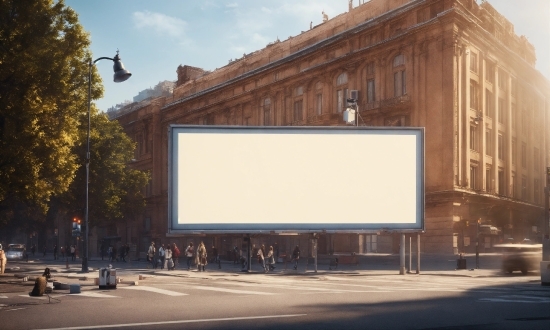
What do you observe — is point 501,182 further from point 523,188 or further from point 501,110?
point 501,110

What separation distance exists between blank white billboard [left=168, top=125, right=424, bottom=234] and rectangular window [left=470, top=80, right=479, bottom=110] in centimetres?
3412

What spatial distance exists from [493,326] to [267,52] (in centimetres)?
5983

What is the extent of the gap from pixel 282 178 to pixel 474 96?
37.0 meters

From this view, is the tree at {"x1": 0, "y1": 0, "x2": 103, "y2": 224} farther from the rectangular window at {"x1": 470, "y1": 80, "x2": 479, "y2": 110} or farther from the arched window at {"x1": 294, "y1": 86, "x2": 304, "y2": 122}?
the arched window at {"x1": 294, "y1": 86, "x2": 304, "y2": 122}

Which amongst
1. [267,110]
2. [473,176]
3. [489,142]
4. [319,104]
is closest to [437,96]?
[473,176]

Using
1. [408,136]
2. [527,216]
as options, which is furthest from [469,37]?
[408,136]

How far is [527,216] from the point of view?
64.0 meters

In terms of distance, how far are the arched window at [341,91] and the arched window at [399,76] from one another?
544cm

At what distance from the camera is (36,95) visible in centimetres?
2858

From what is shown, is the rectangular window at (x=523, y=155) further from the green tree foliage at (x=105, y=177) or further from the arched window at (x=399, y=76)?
the green tree foliage at (x=105, y=177)

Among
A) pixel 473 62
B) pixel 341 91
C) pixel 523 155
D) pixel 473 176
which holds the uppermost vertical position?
pixel 473 62

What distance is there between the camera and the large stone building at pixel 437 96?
51.4 metres

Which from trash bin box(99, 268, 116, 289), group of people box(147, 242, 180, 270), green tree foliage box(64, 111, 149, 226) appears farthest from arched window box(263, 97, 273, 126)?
trash bin box(99, 268, 116, 289)

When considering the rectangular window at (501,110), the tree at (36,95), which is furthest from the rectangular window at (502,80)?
the tree at (36,95)
